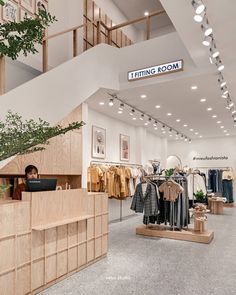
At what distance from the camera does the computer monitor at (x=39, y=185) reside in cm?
361

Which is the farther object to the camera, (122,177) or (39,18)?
(122,177)

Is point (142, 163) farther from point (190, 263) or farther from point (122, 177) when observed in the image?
point (190, 263)

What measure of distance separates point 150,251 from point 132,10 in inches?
308

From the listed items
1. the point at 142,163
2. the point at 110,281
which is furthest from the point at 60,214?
the point at 142,163

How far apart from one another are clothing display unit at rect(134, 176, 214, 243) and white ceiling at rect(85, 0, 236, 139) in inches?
83.0

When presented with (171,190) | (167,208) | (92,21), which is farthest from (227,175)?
(92,21)

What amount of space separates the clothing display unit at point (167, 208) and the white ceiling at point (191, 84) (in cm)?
211

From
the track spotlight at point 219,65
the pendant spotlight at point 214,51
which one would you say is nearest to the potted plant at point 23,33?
the pendant spotlight at point 214,51

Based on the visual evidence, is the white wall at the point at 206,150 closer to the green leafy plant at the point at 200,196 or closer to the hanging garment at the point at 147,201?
the green leafy plant at the point at 200,196

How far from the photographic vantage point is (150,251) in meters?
5.20

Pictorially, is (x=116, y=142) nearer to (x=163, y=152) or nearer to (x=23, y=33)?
(x=163, y=152)

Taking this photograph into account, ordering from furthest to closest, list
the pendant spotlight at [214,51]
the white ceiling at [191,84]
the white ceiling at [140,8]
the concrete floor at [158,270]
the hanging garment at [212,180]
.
→ the hanging garment at [212,180], the white ceiling at [140,8], the pendant spotlight at [214,51], the white ceiling at [191,84], the concrete floor at [158,270]

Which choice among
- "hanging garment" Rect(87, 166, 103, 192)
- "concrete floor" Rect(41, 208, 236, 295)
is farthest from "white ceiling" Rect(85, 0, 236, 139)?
"concrete floor" Rect(41, 208, 236, 295)

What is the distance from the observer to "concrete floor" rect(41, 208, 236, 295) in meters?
3.53
